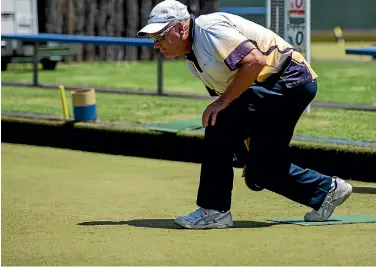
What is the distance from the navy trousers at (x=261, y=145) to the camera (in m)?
5.39

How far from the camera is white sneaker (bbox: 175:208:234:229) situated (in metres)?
5.47

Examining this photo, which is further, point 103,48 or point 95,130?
point 103,48

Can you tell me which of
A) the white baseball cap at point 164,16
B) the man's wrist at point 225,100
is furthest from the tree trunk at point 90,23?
the man's wrist at point 225,100

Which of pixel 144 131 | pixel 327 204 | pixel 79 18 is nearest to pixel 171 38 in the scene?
pixel 327 204

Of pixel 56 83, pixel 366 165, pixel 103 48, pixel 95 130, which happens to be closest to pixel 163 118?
pixel 95 130

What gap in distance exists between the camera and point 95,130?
29.2 feet

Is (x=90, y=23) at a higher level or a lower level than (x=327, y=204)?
lower

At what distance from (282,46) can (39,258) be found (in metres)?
1.55

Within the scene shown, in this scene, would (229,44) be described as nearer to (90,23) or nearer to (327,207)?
(327,207)

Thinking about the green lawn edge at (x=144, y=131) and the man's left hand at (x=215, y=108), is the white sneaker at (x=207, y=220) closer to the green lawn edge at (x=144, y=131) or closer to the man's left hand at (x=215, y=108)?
the man's left hand at (x=215, y=108)

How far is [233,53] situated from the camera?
205 inches

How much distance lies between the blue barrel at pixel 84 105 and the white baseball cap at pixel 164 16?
375 cm

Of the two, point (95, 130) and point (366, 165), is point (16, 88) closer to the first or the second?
point (95, 130)

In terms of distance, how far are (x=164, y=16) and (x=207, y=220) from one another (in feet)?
3.19
